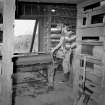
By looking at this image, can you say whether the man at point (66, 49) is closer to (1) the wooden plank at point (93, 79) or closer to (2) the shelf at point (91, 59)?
(2) the shelf at point (91, 59)

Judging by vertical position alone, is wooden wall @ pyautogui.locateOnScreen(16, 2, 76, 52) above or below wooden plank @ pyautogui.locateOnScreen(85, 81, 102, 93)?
above

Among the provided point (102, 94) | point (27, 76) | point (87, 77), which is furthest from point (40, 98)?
Answer: point (102, 94)

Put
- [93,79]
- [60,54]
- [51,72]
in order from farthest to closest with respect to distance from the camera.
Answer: [60,54] < [51,72] < [93,79]

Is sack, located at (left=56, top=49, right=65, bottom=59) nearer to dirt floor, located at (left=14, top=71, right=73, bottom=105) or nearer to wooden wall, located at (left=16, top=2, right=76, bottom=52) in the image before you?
wooden wall, located at (left=16, top=2, right=76, bottom=52)

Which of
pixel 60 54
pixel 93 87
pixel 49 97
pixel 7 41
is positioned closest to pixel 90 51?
pixel 93 87

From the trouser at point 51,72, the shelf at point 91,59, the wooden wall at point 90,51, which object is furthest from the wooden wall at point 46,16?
the shelf at point 91,59

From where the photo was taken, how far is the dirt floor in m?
3.57

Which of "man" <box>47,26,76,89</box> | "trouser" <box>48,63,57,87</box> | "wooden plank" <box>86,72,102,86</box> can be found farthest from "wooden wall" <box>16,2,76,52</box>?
"wooden plank" <box>86,72,102,86</box>

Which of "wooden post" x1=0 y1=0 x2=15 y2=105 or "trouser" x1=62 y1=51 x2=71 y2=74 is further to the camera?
"trouser" x1=62 y1=51 x2=71 y2=74

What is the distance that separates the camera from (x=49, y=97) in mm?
3904

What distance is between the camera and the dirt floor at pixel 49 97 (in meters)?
3.57

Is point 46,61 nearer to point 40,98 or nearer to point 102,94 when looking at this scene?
point 40,98

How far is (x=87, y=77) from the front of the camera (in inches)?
112

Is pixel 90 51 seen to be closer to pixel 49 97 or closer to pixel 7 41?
pixel 7 41
